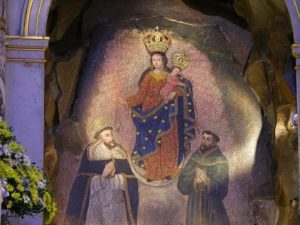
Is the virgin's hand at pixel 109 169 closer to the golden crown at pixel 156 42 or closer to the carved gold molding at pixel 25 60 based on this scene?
the golden crown at pixel 156 42

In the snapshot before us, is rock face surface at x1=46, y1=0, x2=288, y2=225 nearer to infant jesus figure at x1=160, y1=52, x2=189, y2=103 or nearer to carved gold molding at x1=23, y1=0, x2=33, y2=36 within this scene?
infant jesus figure at x1=160, y1=52, x2=189, y2=103

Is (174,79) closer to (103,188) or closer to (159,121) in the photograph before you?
(159,121)

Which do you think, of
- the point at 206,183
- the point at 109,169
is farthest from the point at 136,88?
the point at 206,183

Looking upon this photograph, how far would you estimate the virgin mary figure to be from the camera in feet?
54.2

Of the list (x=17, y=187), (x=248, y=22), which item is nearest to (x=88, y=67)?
(x=248, y=22)

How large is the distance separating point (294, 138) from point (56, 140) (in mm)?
3603

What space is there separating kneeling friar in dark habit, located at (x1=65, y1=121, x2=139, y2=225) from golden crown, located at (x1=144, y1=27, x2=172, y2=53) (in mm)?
1550

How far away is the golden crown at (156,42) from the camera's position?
16891mm

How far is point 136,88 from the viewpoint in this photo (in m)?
16.8

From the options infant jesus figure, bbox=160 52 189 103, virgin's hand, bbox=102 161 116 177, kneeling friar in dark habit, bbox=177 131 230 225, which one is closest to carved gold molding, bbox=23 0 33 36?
virgin's hand, bbox=102 161 116 177

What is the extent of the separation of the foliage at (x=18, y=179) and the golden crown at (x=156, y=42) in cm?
473

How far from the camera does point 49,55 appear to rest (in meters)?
16.0

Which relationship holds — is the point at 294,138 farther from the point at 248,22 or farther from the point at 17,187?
the point at 17,187

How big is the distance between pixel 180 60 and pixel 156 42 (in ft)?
1.56
